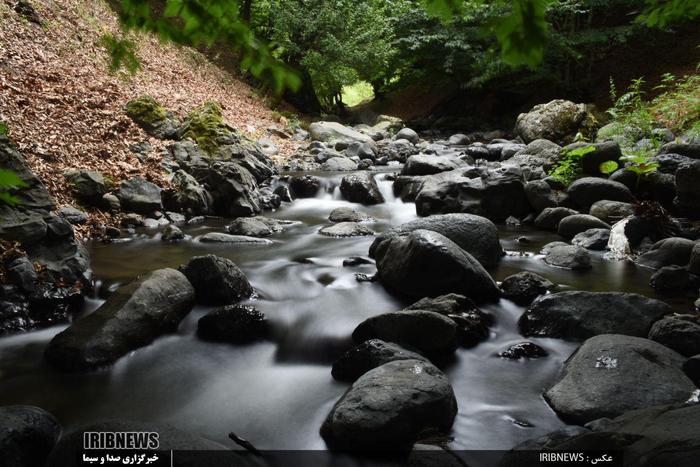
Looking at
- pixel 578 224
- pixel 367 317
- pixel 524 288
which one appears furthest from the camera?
pixel 578 224

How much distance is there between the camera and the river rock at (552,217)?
8391 mm

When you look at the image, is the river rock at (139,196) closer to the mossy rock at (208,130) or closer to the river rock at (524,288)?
the mossy rock at (208,130)

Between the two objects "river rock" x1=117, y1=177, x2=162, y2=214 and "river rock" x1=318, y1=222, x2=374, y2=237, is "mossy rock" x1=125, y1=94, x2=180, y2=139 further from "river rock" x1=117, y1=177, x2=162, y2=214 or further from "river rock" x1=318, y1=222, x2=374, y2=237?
"river rock" x1=318, y1=222, x2=374, y2=237

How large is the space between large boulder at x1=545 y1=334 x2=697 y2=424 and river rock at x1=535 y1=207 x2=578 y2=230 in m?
4.78

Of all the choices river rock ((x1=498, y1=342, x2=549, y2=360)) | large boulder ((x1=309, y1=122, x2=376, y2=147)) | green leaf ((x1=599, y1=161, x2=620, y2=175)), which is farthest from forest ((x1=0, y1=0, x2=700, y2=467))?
large boulder ((x1=309, y1=122, x2=376, y2=147))

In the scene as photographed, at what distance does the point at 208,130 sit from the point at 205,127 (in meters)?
0.13

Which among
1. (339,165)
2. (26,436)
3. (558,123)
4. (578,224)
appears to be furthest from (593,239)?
(558,123)

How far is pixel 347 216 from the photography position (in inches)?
368

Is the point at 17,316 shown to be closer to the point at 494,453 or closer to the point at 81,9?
the point at 494,453

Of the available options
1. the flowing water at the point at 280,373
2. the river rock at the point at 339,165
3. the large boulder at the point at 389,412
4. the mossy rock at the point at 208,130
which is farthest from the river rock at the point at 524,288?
the river rock at the point at 339,165

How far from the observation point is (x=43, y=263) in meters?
5.13

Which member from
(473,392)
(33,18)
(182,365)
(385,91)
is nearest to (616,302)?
(473,392)

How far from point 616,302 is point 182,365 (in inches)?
163

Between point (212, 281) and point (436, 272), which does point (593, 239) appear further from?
point (212, 281)
